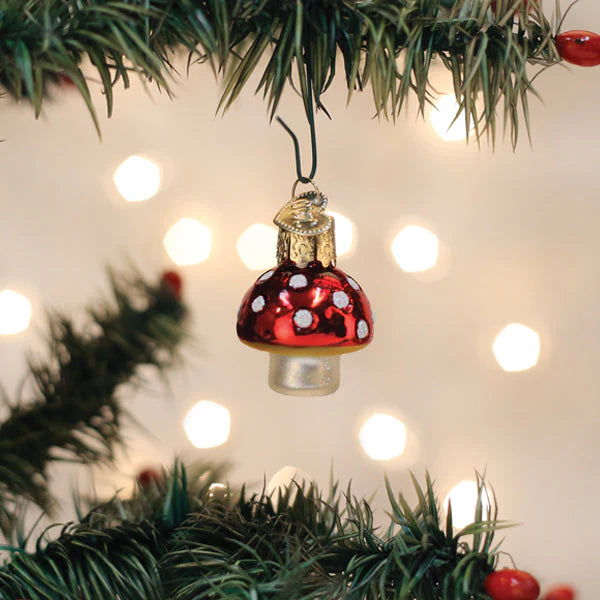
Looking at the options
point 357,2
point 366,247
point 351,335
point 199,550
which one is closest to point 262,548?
point 199,550

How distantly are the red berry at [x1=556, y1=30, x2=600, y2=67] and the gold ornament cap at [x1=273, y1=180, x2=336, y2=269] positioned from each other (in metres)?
0.14

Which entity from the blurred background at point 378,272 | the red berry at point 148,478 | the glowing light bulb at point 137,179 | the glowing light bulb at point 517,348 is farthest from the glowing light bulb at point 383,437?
the glowing light bulb at point 137,179

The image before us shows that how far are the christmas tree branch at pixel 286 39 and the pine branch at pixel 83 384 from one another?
0.66 ft

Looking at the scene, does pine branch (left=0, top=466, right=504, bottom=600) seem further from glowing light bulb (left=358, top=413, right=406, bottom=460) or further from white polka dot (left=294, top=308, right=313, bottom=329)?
glowing light bulb (left=358, top=413, right=406, bottom=460)

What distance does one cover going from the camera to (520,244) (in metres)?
0.68

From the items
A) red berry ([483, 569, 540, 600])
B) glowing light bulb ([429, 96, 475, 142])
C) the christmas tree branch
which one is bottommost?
red berry ([483, 569, 540, 600])

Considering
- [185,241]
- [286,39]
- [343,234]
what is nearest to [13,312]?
[185,241]

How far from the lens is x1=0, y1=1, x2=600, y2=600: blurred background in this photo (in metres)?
0.65

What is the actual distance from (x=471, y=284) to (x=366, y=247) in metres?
0.12

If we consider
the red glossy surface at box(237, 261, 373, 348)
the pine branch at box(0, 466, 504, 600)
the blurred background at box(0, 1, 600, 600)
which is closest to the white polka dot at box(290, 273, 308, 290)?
the red glossy surface at box(237, 261, 373, 348)

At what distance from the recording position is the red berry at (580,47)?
305mm

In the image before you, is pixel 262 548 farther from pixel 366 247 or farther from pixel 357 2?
pixel 366 247

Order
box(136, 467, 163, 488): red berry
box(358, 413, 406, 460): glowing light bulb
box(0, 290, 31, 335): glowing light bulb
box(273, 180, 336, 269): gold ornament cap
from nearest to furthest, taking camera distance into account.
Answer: box(273, 180, 336, 269): gold ornament cap < box(136, 467, 163, 488): red berry < box(0, 290, 31, 335): glowing light bulb < box(358, 413, 406, 460): glowing light bulb

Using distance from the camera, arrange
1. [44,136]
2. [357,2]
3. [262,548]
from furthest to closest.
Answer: [44,136], [262,548], [357,2]
